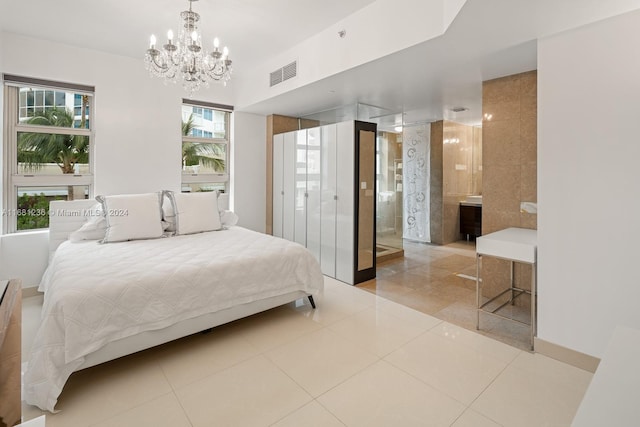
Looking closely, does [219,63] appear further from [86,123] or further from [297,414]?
[297,414]

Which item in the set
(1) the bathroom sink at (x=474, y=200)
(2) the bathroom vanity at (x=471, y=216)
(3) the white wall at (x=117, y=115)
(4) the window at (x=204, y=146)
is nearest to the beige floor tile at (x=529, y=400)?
(3) the white wall at (x=117, y=115)

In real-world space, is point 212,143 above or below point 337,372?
above

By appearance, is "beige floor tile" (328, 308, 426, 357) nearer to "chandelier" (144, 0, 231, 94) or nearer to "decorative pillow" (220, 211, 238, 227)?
"decorative pillow" (220, 211, 238, 227)

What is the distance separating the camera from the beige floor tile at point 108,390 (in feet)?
5.74

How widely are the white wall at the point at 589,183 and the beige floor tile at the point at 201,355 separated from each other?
7.70 ft

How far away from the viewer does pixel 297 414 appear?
69.9 inches

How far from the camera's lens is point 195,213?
3.82 metres

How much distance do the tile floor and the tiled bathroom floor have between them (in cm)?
24

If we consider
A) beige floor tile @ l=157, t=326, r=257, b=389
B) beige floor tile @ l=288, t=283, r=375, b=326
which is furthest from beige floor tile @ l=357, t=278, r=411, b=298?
beige floor tile @ l=157, t=326, r=257, b=389

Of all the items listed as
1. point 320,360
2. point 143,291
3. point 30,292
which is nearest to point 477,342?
point 320,360

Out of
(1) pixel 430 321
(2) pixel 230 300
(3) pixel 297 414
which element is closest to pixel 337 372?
(3) pixel 297 414

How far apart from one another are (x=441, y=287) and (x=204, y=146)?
4015 millimetres

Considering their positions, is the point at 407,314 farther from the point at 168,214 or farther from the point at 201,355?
the point at 168,214

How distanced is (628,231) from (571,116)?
0.85 meters
